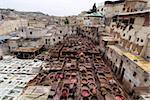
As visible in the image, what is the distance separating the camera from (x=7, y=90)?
22047mm

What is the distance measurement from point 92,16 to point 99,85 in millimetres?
34720

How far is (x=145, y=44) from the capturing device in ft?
75.6

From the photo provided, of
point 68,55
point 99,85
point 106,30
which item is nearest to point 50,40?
point 68,55

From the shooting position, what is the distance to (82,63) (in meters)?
30.4

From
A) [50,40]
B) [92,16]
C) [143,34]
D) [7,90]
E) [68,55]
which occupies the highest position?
[92,16]

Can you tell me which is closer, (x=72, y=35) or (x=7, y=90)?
(x=7, y=90)

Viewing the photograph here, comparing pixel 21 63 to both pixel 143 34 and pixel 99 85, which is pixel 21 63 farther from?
pixel 143 34

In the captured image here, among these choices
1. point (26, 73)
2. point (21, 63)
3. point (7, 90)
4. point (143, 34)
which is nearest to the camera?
point (7, 90)

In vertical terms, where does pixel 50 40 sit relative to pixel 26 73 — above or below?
above

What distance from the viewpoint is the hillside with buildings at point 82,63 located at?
20.1 metres

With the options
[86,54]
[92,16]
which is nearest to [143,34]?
[86,54]

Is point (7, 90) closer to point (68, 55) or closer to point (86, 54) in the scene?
point (68, 55)

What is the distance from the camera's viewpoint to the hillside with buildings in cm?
2006

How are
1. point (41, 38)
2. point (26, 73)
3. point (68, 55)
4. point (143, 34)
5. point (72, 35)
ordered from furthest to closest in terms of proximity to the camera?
point (72, 35)
point (41, 38)
point (68, 55)
point (26, 73)
point (143, 34)
